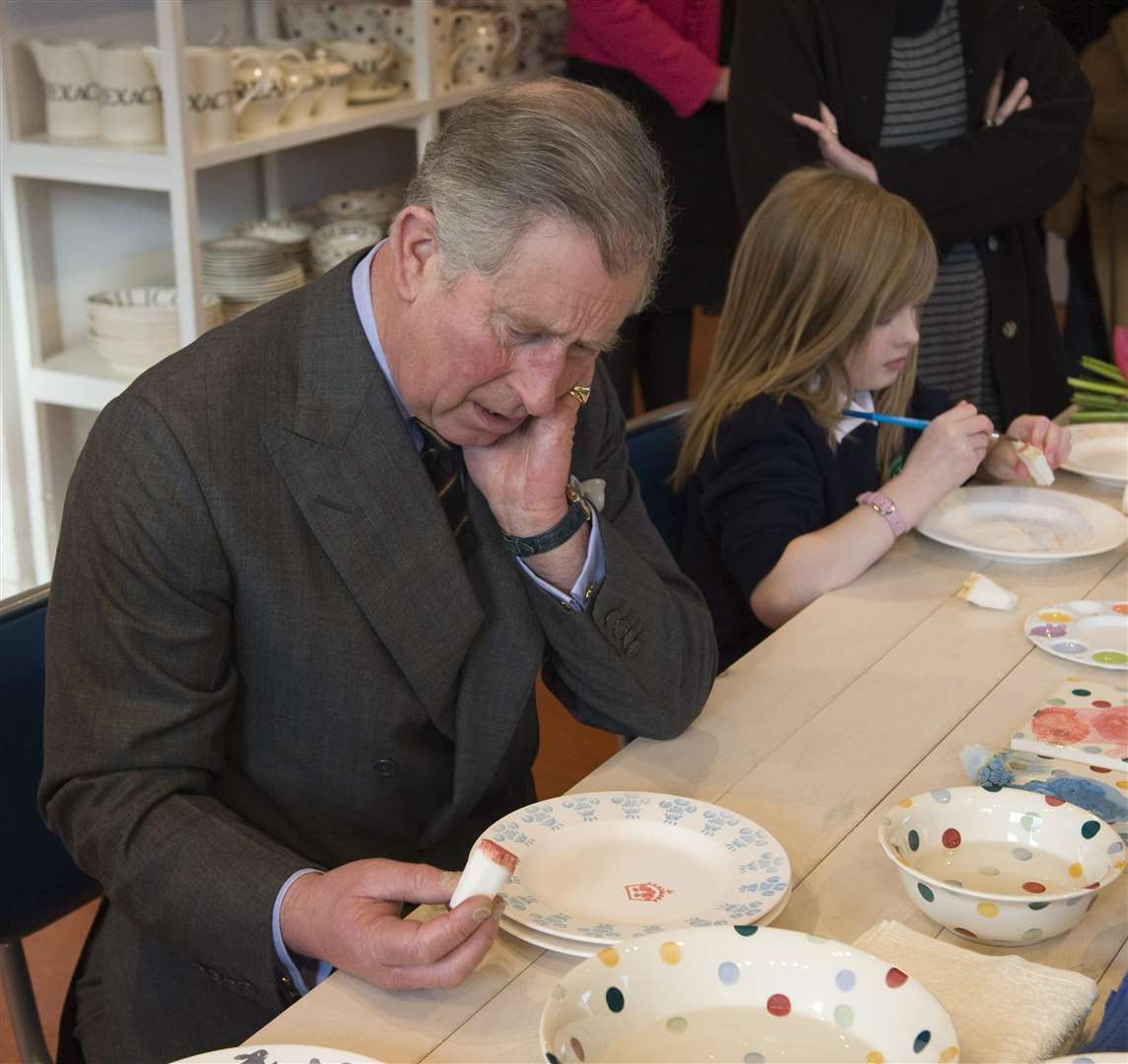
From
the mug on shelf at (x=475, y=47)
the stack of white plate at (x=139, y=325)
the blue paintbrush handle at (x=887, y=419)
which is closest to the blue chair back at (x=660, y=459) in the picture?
the blue paintbrush handle at (x=887, y=419)

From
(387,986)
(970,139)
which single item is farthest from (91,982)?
(970,139)

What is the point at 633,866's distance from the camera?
121 centimetres

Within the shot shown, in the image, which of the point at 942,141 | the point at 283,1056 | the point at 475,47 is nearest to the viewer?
the point at 283,1056

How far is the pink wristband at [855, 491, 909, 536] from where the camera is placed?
1.89 meters

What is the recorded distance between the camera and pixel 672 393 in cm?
365

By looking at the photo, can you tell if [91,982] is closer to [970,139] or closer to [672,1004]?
[672,1004]

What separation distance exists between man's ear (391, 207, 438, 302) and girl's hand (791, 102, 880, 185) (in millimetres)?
1436

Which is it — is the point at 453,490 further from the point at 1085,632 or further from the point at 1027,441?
the point at 1027,441

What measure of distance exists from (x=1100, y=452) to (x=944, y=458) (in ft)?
1.64

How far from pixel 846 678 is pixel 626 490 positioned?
0.94 ft

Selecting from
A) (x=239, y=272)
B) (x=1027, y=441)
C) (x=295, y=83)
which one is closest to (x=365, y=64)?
(x=295, y=83)

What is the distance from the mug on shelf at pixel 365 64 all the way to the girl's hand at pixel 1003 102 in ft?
4.01

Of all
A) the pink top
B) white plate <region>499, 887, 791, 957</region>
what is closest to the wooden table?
white plate <region>499, 887, 791, 957</region>

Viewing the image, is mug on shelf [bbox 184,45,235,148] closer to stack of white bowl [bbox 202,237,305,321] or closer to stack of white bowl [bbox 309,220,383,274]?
stack of white bowl [bbox 202,237,305,321]
